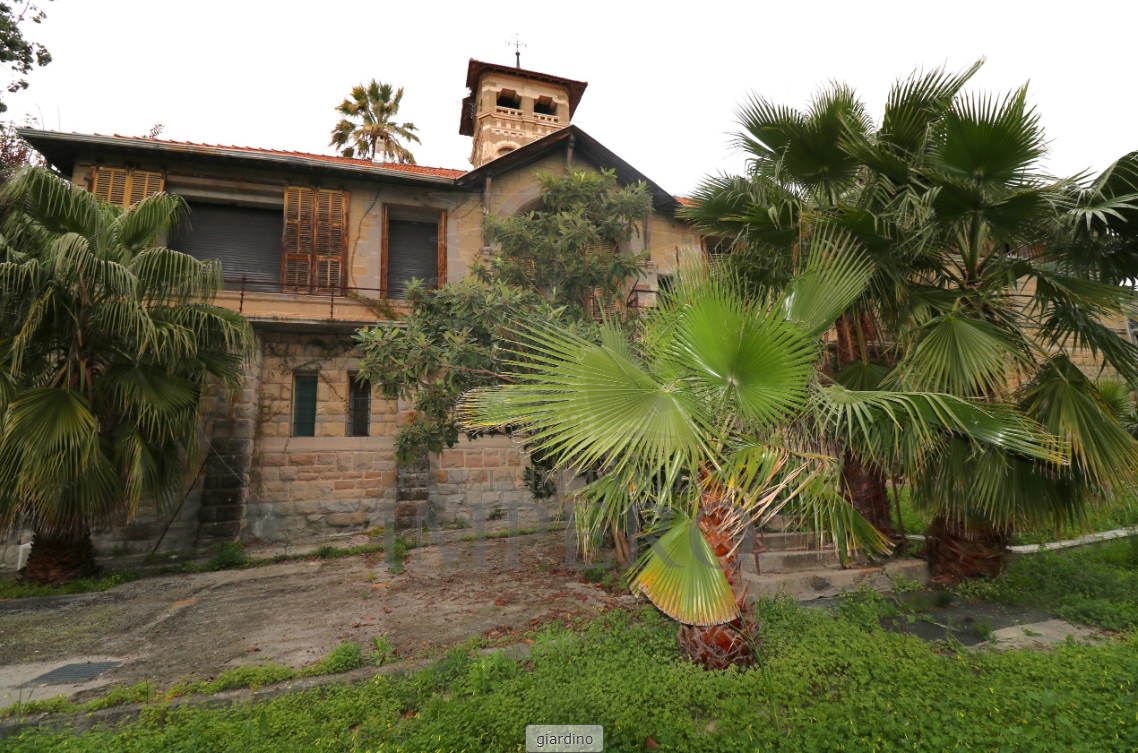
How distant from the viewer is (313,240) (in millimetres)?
9781

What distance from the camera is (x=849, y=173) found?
554 centimetres

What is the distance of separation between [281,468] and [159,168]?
19.5 ft

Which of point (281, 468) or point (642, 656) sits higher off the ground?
point (281, 468)

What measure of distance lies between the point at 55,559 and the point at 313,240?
6198 millimetres

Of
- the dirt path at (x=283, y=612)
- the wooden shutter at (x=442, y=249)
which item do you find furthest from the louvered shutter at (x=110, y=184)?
the dirt path at (x=283, y=612)

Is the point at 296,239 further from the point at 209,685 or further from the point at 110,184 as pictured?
the point at 209,685

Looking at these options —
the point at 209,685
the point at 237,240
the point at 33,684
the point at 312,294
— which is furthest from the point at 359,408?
the point at 209,685

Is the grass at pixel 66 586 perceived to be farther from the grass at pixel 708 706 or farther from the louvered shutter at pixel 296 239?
the louvered shutter at pixel 296 239

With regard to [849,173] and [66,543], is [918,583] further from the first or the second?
[66,543]

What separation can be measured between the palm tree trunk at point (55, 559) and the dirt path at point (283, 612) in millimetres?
640

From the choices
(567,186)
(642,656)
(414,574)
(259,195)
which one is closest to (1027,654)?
(642,656)

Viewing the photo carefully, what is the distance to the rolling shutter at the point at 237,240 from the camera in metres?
9.64

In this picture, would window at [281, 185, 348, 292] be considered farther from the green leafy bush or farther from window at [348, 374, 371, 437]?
the green leafy bush

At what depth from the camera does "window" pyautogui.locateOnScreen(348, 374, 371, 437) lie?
9914 mm
